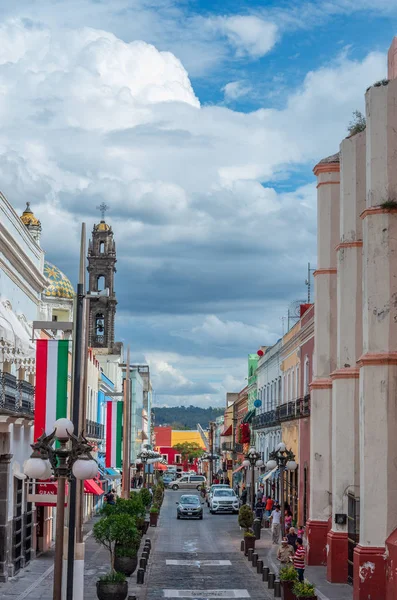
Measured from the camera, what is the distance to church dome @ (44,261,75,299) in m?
52.1

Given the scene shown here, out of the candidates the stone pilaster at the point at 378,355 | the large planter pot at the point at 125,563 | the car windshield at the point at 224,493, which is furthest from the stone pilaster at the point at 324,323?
the car windshield at the point at 224,493

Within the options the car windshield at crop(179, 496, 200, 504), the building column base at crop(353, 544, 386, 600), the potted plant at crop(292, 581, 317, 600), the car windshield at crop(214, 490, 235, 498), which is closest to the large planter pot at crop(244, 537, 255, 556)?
the building column base at crop(353, 544, 386, 600)

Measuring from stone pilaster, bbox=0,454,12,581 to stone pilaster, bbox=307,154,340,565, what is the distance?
9.06 metres

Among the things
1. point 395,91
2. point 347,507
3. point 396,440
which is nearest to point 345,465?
point 347,507

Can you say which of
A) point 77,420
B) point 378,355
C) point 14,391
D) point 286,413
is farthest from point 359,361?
point 286,413

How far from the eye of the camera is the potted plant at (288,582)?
21.0m

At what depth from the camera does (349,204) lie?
26.6m

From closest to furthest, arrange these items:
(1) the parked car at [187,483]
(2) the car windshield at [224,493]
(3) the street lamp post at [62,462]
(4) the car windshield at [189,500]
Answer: (3) the street lamp post at [62,462] → (4) the car windshield at [189,500] → (2) the car windshield at [224,493] → (1) the parked car at [187,483]

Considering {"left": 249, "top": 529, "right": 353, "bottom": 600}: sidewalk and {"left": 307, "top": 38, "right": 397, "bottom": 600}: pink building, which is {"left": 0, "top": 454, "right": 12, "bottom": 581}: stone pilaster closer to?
{"left": 249, "top": 529, "right": 353, "bottom": 600}: sidewalk

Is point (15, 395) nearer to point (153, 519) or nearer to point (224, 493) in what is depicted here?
point (153, 519)

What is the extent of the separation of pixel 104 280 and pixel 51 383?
59426 millimetres

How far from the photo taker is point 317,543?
1174 inches

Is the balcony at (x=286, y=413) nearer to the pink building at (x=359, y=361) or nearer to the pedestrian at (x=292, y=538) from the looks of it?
the pink building at (x=359, y=361)

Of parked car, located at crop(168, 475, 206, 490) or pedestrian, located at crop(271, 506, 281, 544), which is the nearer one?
pedestrian, located at crop(271, 506, 281, 544)
